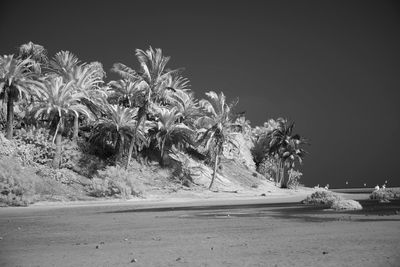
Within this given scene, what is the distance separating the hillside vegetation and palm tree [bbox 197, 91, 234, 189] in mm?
118

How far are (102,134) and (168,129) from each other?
745cm

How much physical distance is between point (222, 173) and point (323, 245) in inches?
1740

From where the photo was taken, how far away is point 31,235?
1198 cm

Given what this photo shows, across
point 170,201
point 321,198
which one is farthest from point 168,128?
point 321,198

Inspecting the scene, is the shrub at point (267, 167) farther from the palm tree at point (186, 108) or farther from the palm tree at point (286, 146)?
the palm tree at point (186, 108)

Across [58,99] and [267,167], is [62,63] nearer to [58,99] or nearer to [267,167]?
[58,99]

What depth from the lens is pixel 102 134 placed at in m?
41.6

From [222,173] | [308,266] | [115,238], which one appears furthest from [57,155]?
[308,266]

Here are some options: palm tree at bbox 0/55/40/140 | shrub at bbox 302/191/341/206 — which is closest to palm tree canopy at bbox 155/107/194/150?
palm tree at bbox 0/55/40/140

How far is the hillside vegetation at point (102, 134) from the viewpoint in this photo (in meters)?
32.6

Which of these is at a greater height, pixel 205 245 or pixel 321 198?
pixel 321 198

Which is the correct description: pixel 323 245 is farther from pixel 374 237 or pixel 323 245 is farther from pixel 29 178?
pixel 29 178

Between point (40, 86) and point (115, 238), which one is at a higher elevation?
point (40, 86)

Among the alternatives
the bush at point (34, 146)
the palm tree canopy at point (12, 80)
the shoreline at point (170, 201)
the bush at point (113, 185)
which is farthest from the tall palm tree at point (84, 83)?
the shoreline at point (170, 201)
